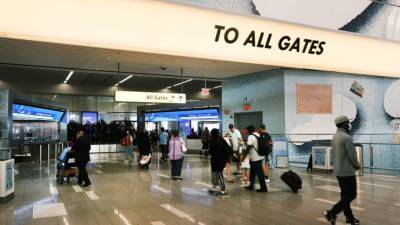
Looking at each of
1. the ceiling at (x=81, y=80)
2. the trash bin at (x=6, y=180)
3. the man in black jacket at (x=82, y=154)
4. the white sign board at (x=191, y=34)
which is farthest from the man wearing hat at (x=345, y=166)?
the ceiling at (x=81, y=80)

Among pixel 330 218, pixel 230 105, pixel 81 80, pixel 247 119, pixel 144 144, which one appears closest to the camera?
pixel 330 218

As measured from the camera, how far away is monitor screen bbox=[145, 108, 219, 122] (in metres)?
23.2

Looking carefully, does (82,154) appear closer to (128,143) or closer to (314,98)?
(128,143)

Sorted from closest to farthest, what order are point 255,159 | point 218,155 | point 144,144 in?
point 218,155, point 255,159, point 144,144

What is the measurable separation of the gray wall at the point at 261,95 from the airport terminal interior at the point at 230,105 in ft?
0.20

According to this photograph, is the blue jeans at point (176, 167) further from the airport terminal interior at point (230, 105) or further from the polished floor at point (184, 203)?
the polished floor at point (184, 203)

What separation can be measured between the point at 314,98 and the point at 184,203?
9333 mm

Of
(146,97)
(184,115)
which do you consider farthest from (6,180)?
(184,115)

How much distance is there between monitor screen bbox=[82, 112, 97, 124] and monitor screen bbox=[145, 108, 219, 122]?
4196 millimetres

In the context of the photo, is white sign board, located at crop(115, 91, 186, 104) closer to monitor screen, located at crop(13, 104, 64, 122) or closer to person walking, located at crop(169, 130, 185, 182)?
person walking, located at crop(169, 130, 185, 182)

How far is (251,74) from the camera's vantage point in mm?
16250

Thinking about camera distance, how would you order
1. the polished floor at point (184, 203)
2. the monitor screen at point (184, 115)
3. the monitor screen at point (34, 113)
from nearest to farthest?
the polished floor at point (184, 203)
the monitor screen at point (34, 113)
the monitor screen at point (184, 115)

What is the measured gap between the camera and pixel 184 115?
25.0 m

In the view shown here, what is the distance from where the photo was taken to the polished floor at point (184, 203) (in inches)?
236
